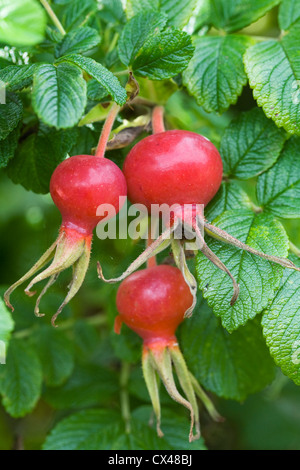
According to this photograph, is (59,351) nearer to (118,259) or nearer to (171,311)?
(118,259)

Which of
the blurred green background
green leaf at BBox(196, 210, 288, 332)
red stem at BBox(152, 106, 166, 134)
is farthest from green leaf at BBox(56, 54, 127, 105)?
the blurred green background

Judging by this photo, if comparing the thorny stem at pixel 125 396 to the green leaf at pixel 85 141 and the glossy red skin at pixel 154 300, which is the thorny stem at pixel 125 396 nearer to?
the glossy red skin at pixel 154 300

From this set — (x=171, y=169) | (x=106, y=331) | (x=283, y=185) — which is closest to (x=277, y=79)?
(x=283, y=185)

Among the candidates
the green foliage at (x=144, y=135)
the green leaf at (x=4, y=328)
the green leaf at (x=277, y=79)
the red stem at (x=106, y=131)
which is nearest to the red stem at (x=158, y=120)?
the green foliage at (x=144, y=135)

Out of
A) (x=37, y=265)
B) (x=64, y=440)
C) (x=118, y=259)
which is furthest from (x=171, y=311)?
(x=64, y=440)

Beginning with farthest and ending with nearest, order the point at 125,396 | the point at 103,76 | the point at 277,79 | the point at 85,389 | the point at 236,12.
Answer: the point at 85,389 → the point at 125,396 → the point at 236,12 → the point at 277,79 → the point at 103,76

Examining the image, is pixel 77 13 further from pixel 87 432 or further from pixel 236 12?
pixel 87 432
